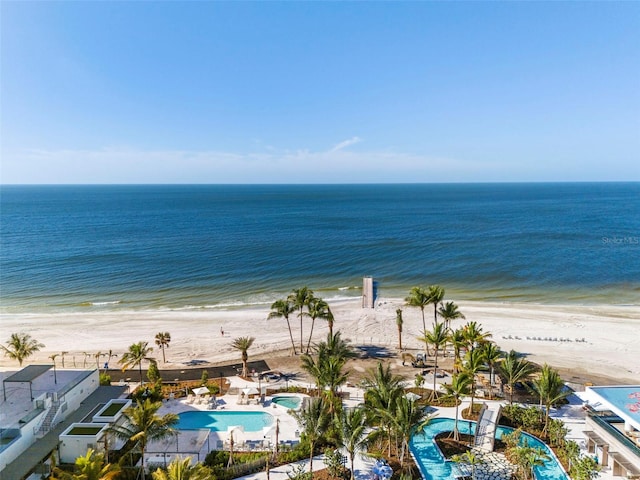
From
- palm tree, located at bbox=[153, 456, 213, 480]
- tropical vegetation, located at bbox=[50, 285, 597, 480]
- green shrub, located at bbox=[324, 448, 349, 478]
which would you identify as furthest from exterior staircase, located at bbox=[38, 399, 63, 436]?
green shrub, located at bbox=[324, 448, 349, 478]

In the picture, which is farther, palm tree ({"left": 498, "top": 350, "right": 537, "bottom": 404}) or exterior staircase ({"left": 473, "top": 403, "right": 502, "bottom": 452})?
palm tree ({"left": 498, "top": 350, "right": 537, "bottom": 404})

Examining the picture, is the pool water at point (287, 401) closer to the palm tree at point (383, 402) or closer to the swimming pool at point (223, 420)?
the swimming pool at point (223, 420)

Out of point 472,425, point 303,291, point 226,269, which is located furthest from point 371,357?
point 226,269

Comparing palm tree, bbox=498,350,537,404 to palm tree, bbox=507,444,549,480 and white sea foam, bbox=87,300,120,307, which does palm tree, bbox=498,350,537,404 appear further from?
white sea foam, bbox=87,300,120,307

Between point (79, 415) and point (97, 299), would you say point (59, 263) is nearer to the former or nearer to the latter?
point (97, 299)

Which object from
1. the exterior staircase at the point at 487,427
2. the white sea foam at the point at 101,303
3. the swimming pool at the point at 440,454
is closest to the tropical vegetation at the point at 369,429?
the swimming pool at the point at 440,454

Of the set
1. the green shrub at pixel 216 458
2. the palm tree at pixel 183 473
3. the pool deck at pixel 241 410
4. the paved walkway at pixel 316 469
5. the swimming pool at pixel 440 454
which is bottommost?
the pool deck at pixel 241 410
